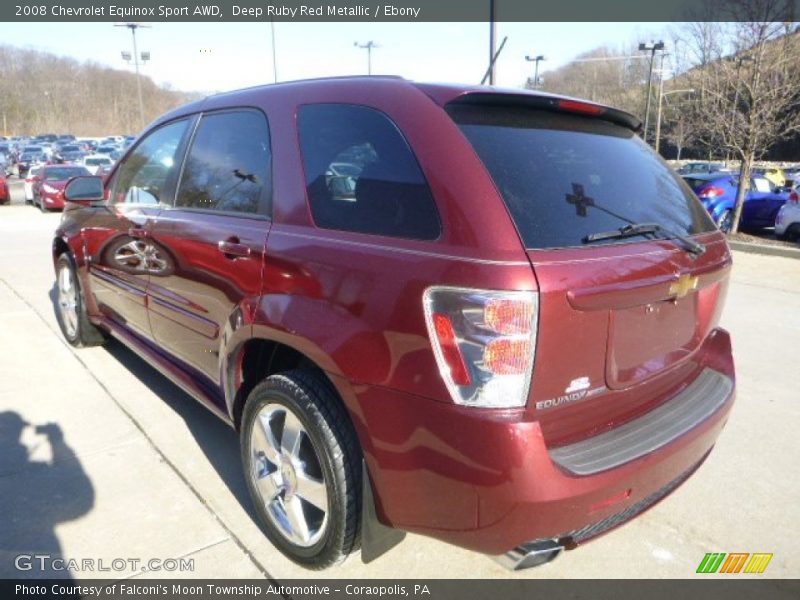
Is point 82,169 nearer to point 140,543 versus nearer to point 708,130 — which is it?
point 708,130

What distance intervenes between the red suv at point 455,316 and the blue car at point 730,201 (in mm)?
11792

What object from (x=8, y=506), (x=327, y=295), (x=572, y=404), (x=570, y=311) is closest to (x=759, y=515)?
(x=572, y=404)

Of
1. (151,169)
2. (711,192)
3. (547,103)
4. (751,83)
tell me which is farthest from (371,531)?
(711,192)

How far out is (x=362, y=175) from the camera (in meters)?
2.13

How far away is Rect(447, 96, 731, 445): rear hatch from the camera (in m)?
1.77

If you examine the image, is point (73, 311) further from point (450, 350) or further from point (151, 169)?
point (450, 350)

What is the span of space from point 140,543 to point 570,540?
1.75m

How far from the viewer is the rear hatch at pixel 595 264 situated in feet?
5.80

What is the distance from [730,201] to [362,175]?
13.4 meters

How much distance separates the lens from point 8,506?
2.75 m

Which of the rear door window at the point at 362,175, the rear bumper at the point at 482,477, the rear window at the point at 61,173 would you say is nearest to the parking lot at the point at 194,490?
the rear bumper at the point at 482,477

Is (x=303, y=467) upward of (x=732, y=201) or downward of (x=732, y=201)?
upward

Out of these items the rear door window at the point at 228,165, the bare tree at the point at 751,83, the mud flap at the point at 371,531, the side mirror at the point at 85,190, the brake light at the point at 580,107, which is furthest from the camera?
the bare tree at the point at 751,83

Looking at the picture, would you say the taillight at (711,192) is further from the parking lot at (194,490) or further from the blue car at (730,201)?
the parking lot at (194,490)
